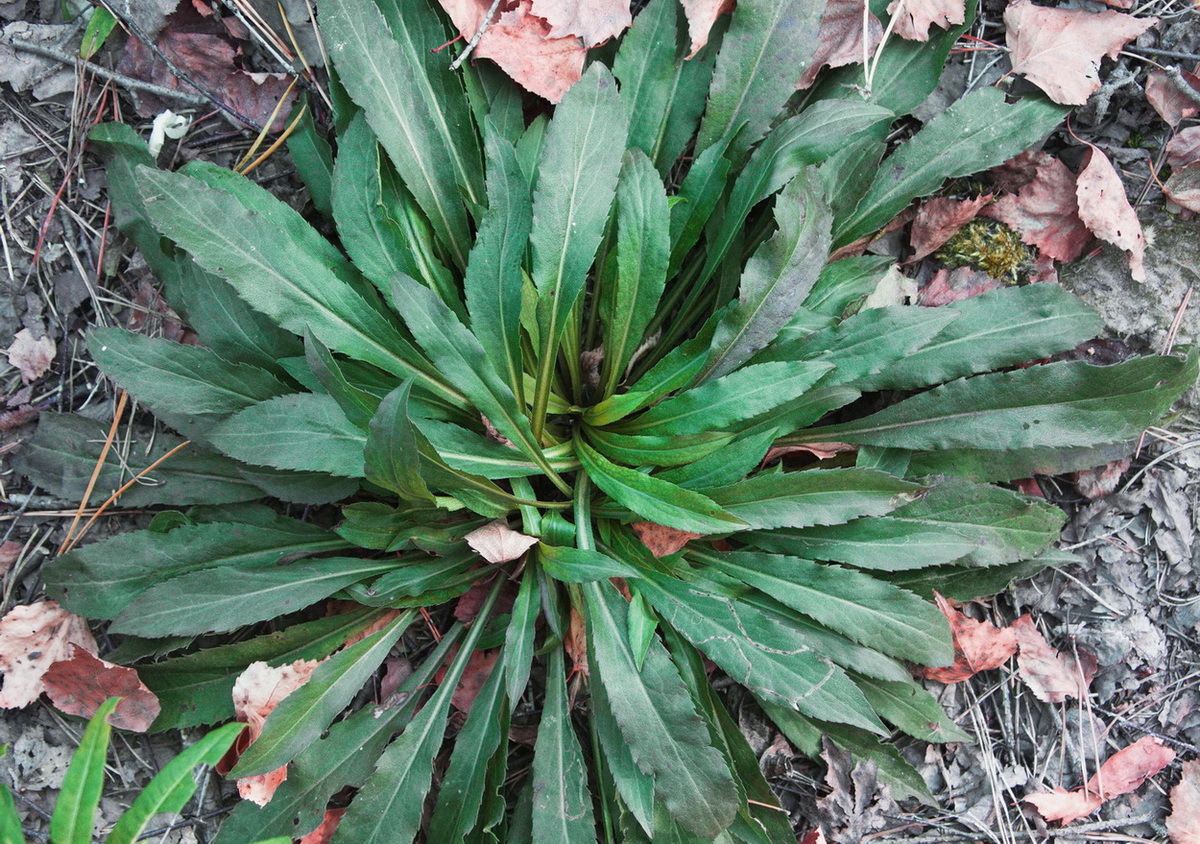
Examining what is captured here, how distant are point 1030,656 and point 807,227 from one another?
1209mm

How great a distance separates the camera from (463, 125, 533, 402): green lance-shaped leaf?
4.91 ft

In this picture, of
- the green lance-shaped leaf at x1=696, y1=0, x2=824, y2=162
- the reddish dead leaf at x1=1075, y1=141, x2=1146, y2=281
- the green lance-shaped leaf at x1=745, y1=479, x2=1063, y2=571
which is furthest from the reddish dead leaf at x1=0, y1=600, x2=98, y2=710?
the reddish dead leaf at x1=1075, y1=141, x2=1146, y2=281

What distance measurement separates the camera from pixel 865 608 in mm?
1620

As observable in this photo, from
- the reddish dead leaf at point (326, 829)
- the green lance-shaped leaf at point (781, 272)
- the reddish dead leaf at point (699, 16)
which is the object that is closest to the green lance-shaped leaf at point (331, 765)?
the reddish dead leaf at point (326, 829)

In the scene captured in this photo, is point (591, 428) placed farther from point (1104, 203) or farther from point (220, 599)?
point (1104, 203)

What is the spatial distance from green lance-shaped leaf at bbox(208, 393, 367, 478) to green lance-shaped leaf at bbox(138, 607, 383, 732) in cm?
40

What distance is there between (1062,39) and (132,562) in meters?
2.33

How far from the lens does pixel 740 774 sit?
1.71 meters

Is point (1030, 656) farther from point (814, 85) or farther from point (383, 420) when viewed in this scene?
point (383, 420)

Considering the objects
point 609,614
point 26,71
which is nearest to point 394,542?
point 609,614

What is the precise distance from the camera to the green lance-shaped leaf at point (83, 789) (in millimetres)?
1158

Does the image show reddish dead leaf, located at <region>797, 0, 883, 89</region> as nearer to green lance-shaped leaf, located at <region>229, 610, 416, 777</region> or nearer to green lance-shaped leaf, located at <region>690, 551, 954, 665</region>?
green lance-shaped leaf, located at <region>690, 551, 954, 665</region>

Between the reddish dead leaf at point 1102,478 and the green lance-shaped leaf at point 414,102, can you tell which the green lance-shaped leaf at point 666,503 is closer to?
the green lance-shaped leaf at point 414,102

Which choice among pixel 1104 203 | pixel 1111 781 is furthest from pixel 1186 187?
pixel 1111 781
